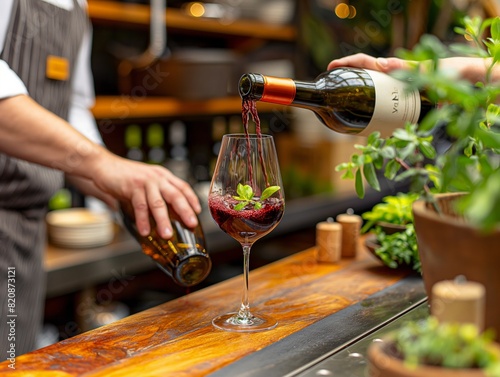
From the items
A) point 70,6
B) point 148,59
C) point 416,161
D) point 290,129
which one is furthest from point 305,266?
point 290,129

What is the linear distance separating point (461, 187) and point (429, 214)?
0.05 m

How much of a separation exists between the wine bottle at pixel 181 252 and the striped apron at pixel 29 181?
65 cm

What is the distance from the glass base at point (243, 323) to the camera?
1.08m

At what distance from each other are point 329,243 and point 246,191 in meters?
0.46

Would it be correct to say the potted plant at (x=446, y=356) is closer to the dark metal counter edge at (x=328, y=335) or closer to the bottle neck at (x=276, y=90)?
the dark metal counter edge at (x=328, y=335)

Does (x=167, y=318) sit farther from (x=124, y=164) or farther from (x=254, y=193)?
(x=124, y=164)

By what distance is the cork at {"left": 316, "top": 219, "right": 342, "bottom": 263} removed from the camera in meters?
1.49

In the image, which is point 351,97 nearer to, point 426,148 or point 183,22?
point 426,148

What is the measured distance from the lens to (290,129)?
4199mm

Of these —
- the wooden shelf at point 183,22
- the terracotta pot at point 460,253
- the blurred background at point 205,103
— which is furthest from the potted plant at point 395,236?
the wooden shelf at point 183,22

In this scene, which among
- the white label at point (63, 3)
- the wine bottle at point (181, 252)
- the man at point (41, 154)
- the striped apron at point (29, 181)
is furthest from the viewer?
the white label at point (63, 3)

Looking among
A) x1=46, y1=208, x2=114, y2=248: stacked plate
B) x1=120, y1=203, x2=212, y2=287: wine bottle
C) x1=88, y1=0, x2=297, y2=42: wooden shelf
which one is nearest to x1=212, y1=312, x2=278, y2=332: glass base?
x1=120, y1=203, x2=212, y2=287: wine bottle

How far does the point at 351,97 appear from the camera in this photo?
1286mm

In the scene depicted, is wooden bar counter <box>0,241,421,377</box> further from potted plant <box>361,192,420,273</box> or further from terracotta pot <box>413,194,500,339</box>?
terracotta pot <box>413,194,500,339</box>
